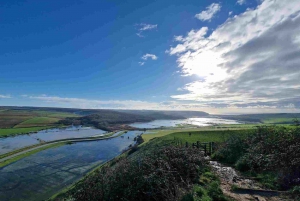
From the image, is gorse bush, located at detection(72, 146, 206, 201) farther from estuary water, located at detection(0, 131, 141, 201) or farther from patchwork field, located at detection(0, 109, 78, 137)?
patchwork field, located at detection(0, 109, 78, 137)

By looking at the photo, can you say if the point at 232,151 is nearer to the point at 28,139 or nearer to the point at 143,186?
the point at 143,186

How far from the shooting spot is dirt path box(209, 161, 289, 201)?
5.95 m

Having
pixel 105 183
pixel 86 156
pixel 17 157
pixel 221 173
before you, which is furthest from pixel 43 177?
pixel 221 173

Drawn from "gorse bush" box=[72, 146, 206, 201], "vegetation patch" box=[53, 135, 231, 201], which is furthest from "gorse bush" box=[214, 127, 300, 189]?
"gorse bush" box=[72, 146, 206, 201]

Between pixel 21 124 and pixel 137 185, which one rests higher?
pixel 137 185

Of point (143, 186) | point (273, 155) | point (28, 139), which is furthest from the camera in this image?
point (28, 139)

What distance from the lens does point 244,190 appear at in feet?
21.7

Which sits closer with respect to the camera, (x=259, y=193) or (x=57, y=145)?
(x=259, y=193)

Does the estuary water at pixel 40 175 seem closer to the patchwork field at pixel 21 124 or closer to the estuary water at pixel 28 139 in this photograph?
the estuary water at pixel 28 139

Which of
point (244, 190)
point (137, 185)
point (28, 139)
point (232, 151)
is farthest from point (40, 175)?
point (28, 139)

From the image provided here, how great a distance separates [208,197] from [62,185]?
1974cm

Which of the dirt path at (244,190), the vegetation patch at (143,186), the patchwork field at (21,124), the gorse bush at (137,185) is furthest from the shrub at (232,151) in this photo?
the patchwork field at (21,124)

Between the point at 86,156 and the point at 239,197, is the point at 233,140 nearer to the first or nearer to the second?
the point at 239,197

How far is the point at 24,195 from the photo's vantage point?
56.5ft
